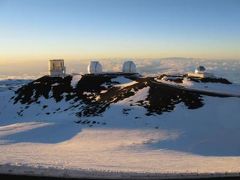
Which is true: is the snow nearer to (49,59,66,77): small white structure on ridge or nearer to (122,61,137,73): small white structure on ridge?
(122,61,137,73): small white structure on ridge

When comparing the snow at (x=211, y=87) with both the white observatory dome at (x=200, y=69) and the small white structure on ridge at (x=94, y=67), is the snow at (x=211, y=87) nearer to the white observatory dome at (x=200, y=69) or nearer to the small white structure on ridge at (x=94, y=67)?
the white observatory dome at (x=200, y=69)

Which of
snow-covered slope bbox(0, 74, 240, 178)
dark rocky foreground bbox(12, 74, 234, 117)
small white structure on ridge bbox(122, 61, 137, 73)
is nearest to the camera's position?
snow-covered slope bbox(0, 74, 240, 178)

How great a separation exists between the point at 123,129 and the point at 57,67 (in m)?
54.3

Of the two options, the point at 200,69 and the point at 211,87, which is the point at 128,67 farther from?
the point at 211,87

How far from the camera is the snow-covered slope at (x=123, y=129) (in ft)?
151

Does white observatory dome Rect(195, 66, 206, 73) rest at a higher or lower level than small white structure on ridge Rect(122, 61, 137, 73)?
higher

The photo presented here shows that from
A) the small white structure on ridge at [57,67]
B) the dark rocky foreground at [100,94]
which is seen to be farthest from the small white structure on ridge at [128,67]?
A: the small white structure on ridge at [57,67]

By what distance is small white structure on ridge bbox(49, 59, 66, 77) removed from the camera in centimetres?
11256

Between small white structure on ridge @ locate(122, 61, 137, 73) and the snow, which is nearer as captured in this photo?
the snow

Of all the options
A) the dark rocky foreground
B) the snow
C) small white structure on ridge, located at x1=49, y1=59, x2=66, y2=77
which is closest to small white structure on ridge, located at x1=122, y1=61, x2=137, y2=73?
the dark rocky foreground

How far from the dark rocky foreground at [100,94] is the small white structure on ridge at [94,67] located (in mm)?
11543

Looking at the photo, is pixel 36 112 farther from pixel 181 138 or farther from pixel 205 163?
pixel 205 163

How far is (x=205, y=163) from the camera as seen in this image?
44938 mm

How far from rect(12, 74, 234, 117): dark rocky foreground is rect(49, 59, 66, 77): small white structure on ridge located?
4.97m
